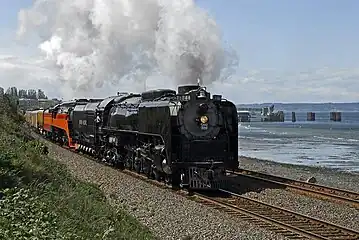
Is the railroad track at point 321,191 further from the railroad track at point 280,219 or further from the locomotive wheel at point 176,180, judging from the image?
the locomotive wheel at point 176,180

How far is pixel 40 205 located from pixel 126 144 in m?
17.5

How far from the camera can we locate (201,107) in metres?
21.5

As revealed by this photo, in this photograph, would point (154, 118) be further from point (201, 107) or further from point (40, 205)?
point (40, 205)

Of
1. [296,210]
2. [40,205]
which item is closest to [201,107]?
[296,210]

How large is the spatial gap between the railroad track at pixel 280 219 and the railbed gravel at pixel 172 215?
1.39ft

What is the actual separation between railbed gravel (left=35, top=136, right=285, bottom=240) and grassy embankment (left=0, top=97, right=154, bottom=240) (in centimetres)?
116

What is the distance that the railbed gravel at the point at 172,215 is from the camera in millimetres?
13875

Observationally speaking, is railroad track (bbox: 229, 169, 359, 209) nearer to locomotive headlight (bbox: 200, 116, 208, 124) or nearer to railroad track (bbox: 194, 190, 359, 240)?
railroad track (bbox: 194, 190, 359, 240)

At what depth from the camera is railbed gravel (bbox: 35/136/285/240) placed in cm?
1388

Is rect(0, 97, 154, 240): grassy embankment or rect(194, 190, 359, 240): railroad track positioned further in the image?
rect(194, 190, 359, 240): railroad track

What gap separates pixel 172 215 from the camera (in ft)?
53.2

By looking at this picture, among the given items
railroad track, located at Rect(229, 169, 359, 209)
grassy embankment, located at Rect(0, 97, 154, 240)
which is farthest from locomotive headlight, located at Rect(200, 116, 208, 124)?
grassy embankment, located at Rect(0, 97, 154, 240)

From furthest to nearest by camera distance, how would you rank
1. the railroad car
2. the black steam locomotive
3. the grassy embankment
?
the railroad car, the black steam locomotive, the grassy embankment

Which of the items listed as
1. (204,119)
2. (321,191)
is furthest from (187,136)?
(321,191)
